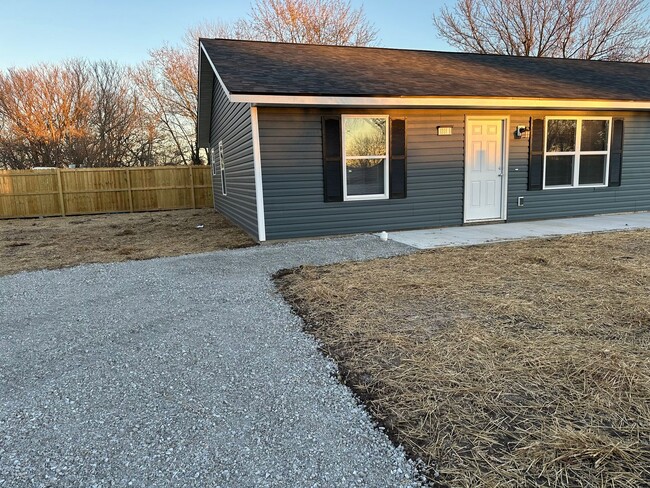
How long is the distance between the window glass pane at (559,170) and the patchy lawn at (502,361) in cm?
382

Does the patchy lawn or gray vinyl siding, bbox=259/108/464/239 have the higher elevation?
gray vinyl siding, bbox=259/108/464/239

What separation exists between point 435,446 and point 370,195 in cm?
573

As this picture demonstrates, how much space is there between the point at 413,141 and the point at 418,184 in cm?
75

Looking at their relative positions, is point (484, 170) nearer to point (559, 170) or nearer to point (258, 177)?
point (559, 170)

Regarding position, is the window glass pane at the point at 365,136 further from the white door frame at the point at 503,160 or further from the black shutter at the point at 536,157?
the black shutter at the point at 536,157

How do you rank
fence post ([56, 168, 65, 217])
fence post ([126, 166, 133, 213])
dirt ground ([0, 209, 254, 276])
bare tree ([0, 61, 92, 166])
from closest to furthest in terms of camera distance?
dirt ground ([0, 209, 254, 276]) → fence post ([56, 168, 65, 217]) → fence post ([126, 166, 133, 213]) → bare tree ([0, 61, 92, 166])

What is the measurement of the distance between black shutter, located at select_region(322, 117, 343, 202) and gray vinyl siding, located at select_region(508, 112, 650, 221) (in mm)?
3307

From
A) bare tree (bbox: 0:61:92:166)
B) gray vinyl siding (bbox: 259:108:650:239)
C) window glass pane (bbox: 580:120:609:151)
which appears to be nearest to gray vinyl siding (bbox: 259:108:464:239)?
gray vinyl siding (bbox: 259:108:650:239)

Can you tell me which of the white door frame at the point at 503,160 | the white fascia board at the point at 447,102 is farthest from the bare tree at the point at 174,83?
the white door frame at the point at 503,160

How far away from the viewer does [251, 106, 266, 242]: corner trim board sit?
6.33 m

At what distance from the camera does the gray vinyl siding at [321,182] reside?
6543 millimetres

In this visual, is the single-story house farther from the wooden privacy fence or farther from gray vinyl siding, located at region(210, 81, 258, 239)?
the wooden privacy fence

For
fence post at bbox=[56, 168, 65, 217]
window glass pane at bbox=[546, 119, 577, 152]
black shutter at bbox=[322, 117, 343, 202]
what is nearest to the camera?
black shutter at bbox=[322, 117, 343, 202]

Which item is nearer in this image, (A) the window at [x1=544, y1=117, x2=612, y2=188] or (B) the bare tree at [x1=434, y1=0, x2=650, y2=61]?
(A) the window at [x1=544, y1=117, x2=612, y2=188]
